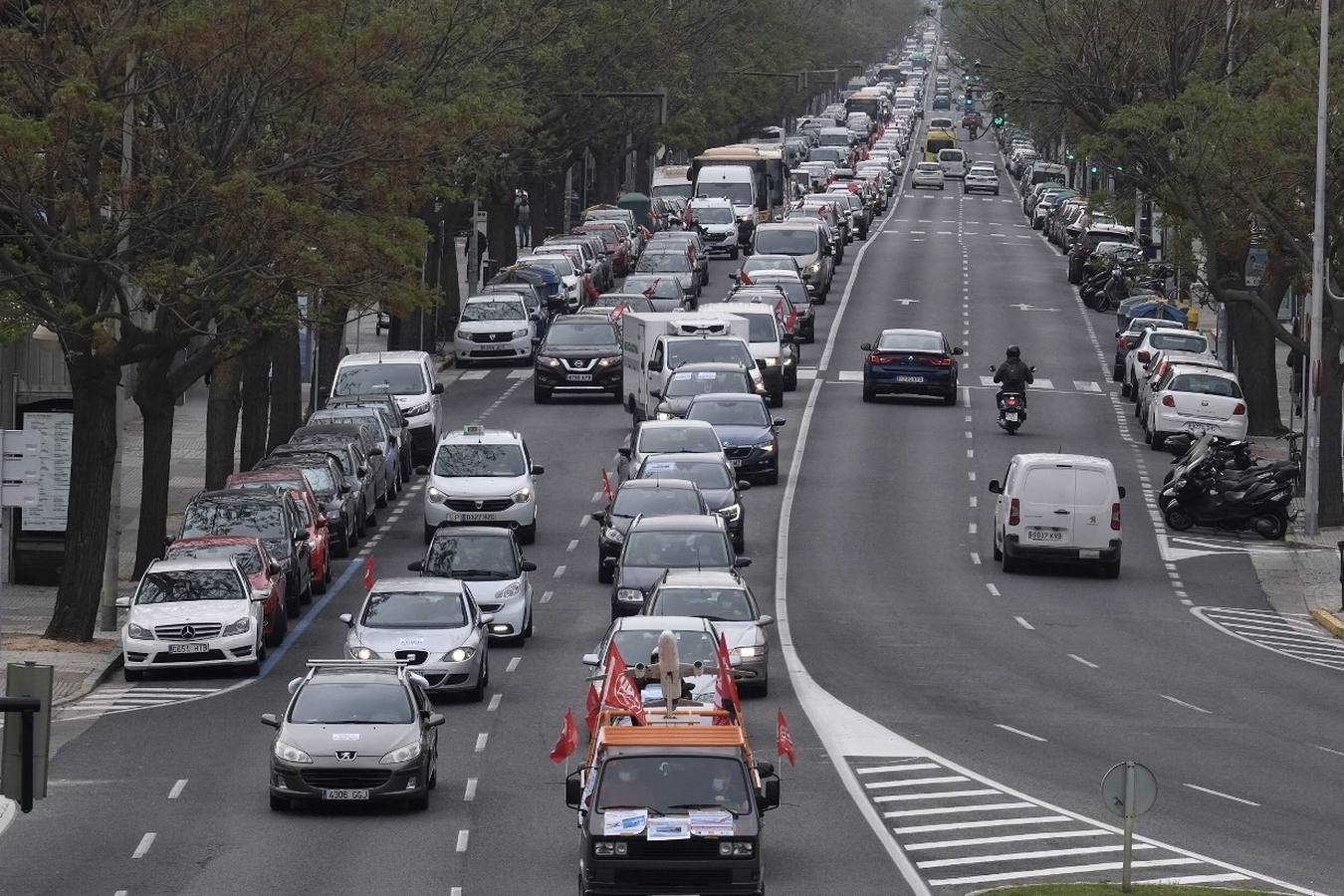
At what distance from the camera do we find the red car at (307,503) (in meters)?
37.3

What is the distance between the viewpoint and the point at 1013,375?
50.4m

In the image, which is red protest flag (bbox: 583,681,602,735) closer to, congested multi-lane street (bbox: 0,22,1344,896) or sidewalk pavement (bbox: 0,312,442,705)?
congested multi-lane street (bbox: 0,22,1344,896)

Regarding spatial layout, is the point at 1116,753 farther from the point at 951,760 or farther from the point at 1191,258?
the point at 1191,258

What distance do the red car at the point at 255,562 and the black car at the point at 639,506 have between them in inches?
202

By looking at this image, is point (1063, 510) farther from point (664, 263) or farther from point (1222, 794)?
point (664, 263)

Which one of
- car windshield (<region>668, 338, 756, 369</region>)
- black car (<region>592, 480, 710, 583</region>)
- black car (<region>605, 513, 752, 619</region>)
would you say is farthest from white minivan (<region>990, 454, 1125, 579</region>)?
car windshield (<region>668, 338, 756, 369</region>)

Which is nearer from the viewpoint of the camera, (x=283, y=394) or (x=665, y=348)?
(x=283, y=394)

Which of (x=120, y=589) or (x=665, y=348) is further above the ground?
(x=665, y=348)

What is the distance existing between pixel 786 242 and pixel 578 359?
61.3 ft

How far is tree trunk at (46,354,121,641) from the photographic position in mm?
33625

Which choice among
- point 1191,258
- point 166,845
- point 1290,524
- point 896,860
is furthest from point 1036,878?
point 1191,258

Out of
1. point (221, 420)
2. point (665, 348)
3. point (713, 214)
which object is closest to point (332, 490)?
point (221, 420)

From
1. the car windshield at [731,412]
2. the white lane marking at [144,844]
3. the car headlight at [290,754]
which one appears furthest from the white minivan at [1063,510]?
the white lane marking at [144,844]

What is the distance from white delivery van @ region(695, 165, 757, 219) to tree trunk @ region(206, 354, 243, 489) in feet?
166
